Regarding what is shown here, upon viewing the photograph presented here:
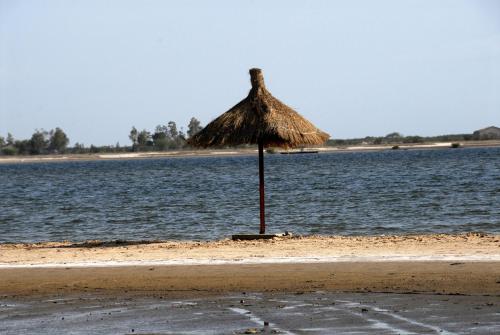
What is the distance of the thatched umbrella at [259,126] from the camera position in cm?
1959

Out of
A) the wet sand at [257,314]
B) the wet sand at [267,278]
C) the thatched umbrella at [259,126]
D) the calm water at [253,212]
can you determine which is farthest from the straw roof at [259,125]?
the wet sand at [257,314]

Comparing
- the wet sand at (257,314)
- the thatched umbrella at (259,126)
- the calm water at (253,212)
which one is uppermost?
the thatched umbrella at (259,126)

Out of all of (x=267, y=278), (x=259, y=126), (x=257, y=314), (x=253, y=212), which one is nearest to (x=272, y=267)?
(x=267, y=278)

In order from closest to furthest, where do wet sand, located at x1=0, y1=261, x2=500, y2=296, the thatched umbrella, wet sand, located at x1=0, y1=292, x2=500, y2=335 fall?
wet sand, located at x1=0, y1=292, x2=500, y2=335, wet sand, located at x1=0, y1=261, x2=500, y2=296, the thatched umbrella

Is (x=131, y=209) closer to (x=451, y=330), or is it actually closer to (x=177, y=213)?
(x=177, y=213)

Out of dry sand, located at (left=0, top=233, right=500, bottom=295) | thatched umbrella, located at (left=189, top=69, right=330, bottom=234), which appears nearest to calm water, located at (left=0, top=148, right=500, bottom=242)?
thatched umbrella, located at (left=189, top=69, right=330, bottom=234)

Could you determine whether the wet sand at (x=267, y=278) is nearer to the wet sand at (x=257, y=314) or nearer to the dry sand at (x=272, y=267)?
the dry sand at (x=272, y=267)

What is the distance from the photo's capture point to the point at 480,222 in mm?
26312

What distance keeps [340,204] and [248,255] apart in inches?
733

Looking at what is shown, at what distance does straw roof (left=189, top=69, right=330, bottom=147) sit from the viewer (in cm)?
1959

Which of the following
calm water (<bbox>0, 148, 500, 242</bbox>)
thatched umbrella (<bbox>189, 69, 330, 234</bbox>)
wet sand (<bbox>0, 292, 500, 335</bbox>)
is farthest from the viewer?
calm water (<bbox>0, 148, 500, 242</bbox>)

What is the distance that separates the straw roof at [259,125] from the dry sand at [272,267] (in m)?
2.25

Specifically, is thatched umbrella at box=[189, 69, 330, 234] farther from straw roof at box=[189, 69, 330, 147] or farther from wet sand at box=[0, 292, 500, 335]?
wet sand at box=[0, 292, 500, 335]

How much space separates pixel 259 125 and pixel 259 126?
0.03 m
